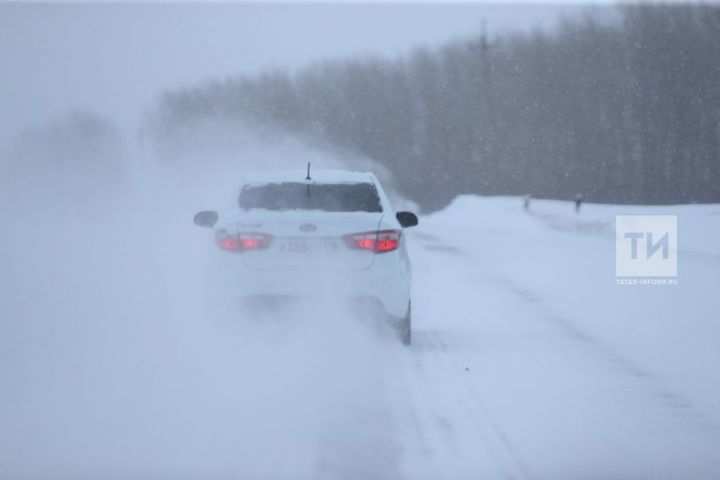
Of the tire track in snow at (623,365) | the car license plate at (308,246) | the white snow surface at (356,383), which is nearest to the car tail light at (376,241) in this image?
the car license plate at (308,246)

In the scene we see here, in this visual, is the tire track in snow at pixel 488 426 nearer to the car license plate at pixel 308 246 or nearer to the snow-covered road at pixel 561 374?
the snow-covered road at pixel 561 374

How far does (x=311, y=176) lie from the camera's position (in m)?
7.38

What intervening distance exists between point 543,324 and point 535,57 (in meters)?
4.71

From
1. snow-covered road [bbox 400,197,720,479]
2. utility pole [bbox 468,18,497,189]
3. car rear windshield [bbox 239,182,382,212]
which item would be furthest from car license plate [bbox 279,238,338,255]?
utility pole [bbox 468,18,497,189]

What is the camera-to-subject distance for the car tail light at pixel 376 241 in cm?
700

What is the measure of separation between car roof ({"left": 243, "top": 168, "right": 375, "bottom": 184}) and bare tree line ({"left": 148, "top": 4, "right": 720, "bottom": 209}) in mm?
3197

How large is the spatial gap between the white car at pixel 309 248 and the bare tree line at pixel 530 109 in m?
3.67

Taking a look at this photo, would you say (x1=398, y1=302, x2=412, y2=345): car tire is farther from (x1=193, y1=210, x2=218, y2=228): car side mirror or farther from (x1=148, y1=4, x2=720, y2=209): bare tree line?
(x1=148, y1=4, x2=720, y2=209): bare tree line

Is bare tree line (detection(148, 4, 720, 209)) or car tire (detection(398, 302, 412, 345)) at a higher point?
bare tree line (detection(148, 4, 720, 209))

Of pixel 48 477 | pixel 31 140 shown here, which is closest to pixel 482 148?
pixel 31 140

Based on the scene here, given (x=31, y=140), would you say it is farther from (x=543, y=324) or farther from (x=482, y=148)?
(x=482, y=148)

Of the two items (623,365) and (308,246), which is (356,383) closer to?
(308,246)

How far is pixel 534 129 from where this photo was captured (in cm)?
1759

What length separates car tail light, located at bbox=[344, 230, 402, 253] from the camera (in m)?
7.00
